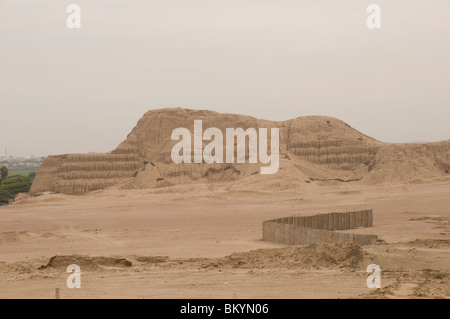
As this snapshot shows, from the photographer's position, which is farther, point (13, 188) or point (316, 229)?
point (13, 188)

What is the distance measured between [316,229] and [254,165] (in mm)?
28697

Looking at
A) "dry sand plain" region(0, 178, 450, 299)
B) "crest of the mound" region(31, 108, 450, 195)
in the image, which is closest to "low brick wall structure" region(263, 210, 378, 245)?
"dry sand plain" region(0, 178, 450, 299)

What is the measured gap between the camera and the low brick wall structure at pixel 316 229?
18.1 metres

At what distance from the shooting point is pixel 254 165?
1937 inches

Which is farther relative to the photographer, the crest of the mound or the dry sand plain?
the crest of the mound

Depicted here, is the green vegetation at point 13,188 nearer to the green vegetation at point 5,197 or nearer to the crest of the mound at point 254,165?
the green vegetation at point 5,197

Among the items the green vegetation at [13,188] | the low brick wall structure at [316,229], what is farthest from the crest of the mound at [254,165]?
the low brick wall structure at [316,229]

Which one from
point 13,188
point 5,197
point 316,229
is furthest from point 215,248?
point 13,188

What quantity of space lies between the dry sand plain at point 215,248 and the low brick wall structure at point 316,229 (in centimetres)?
64

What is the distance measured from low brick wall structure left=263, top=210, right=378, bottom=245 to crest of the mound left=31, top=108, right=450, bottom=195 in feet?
63.0

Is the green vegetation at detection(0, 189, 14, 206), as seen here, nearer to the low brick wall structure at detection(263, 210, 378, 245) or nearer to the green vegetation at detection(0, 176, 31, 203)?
the green vegetation at detection(0, 176, 31, 203)

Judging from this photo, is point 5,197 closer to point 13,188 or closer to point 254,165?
point 13,188

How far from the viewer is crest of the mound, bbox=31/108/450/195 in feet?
152

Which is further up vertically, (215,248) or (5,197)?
(215,248)
